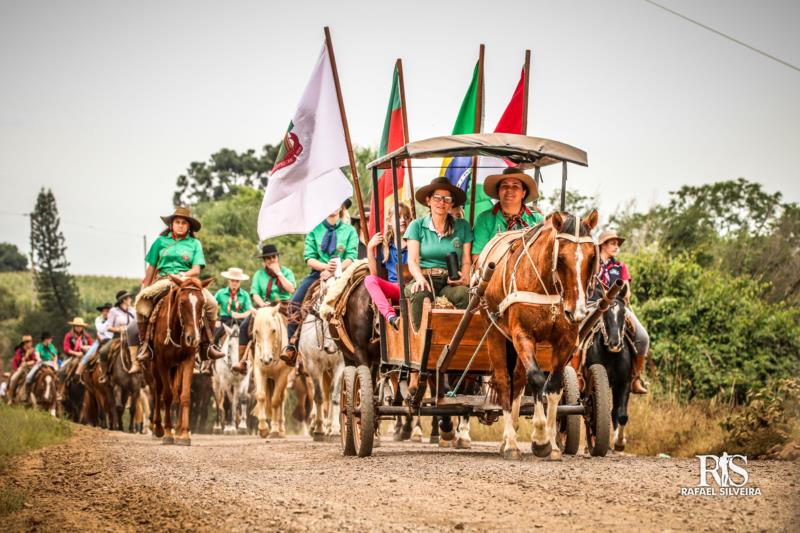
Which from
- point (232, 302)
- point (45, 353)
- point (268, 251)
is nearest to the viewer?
point (268, 251)

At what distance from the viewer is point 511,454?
1117 centimetres

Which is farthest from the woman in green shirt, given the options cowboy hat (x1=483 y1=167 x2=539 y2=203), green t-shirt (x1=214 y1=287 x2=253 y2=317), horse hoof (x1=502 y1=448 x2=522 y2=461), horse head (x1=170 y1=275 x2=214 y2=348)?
green t-shirt (x1=214 y1=287 x2=253 y2=317)

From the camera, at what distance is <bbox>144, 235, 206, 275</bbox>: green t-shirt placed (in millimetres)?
17594

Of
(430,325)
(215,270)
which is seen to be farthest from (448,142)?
(215,270)

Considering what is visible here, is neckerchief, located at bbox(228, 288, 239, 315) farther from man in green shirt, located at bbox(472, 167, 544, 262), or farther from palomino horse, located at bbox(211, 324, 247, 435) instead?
man in green shirt, located at bbox(472, 167, 544, 262)

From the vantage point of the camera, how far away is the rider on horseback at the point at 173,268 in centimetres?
1723

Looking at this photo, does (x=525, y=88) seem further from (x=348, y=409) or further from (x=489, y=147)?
(x=348, y=409)

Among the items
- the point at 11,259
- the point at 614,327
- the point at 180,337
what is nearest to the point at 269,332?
the point at 180,337

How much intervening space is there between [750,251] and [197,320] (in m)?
18.9

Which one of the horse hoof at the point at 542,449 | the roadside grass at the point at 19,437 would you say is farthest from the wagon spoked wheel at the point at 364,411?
the roadside grass at the point at 19,437

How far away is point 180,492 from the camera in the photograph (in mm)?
9195

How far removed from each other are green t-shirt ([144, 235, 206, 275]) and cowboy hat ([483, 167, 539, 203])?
650 centimetres

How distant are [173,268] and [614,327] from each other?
7.00 metres

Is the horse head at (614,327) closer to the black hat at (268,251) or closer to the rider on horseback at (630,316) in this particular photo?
the rider on horseback at (630,316)
